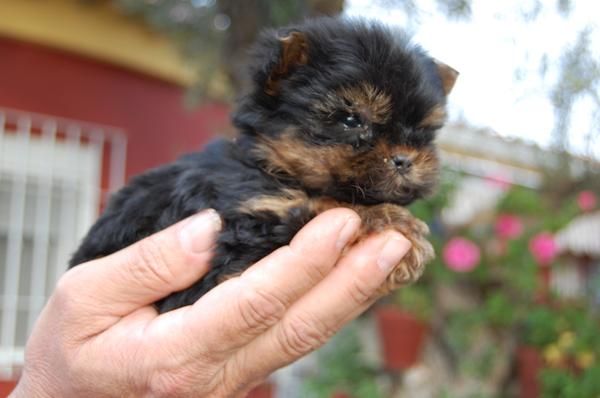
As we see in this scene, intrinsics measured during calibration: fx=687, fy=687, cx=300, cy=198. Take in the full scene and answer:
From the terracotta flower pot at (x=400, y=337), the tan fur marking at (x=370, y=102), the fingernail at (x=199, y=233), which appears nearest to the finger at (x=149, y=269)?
the fingernail at (x=199, y=233)

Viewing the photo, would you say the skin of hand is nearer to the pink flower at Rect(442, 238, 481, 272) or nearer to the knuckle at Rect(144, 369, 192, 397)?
the knuckle at Rect(144, 369, 192, 397)

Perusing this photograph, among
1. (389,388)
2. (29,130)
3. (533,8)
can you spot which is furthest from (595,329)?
(29,130)

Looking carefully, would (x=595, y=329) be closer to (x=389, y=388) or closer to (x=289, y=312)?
(x=389, y=388)

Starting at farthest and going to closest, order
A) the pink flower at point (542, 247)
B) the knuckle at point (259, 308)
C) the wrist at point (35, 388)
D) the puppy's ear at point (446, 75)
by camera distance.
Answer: the pink flower at point (542, 247), the puppy's ear at point (446, 75), the wrist at point (35, 388), the knuckle at point (259, 308)

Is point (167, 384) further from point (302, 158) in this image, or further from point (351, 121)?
point (351, 121)

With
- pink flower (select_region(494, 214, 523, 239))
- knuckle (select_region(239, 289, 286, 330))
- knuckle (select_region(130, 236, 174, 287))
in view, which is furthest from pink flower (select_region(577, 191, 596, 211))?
knuckle (select_region(130, 236, 174, 287))

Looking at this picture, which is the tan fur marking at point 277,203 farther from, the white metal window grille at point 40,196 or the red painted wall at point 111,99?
the white metal window grille at point 40,196

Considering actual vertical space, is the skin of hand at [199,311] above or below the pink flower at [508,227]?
above
